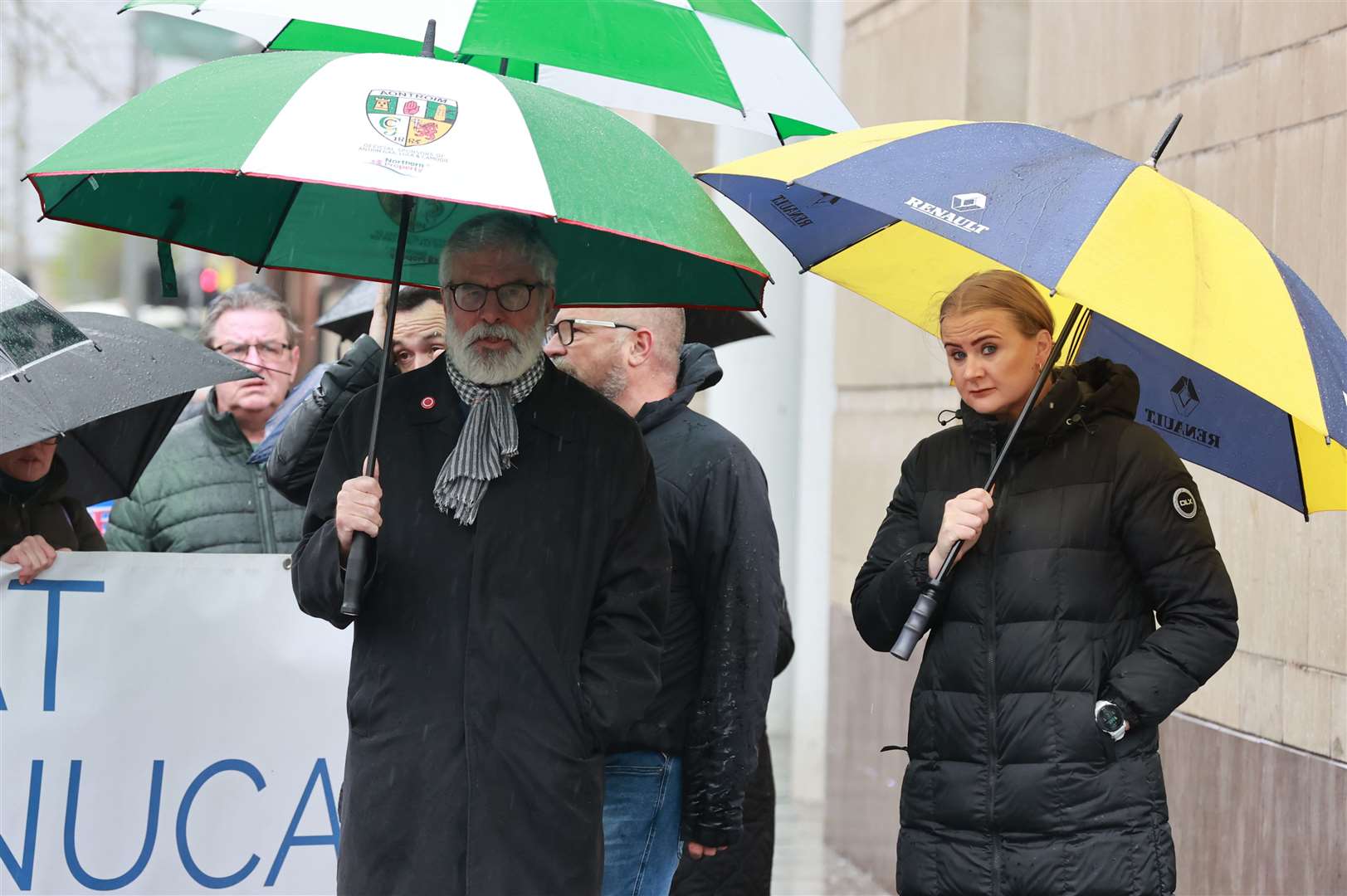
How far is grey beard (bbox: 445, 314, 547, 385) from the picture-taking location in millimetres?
3502

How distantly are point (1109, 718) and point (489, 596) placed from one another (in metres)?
1.29

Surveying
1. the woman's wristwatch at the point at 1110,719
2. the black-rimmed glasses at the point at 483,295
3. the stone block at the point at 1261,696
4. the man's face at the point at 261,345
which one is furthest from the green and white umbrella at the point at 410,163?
the stone block at the point at 1261,696

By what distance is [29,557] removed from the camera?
465 centimetres

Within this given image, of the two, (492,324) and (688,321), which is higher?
(688,321)

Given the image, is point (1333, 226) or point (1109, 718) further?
point (1333, 226)

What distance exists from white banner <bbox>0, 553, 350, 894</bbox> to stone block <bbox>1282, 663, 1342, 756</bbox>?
268 cm

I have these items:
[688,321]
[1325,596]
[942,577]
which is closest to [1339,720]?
[1325,596]

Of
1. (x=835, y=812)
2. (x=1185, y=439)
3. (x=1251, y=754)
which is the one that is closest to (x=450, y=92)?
(x=1185, y=439)

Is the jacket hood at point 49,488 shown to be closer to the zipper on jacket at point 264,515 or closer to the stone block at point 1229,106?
the zipper on jacket at point 264,515

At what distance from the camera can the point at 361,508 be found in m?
3.32

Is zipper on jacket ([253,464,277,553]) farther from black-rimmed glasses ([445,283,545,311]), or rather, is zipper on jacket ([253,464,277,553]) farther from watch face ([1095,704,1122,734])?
watch face ([1095,704,1122,734])

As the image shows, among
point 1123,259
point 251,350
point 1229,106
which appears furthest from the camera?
point 251,350

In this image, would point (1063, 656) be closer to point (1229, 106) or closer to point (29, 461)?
point (1229, 106)

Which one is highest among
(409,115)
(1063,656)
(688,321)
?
(409,115)
